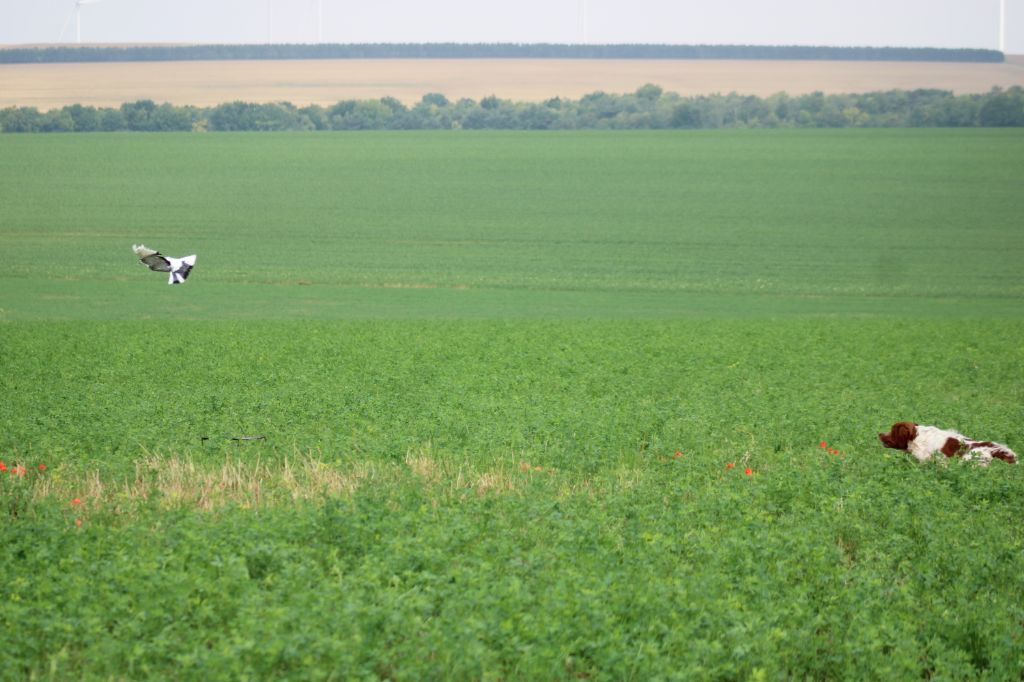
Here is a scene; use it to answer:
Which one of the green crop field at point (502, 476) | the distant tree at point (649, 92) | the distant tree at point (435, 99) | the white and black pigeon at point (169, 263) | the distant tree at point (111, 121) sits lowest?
the green crop field at point (502, 476)

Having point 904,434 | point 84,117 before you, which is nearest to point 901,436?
point 904,434

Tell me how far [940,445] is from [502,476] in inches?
199

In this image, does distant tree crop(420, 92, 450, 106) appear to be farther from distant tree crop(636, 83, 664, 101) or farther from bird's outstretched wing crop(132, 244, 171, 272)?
bird's outstretched wing crop(132, 244, 171, 272)

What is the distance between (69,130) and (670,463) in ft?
262

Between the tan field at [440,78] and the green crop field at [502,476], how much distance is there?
5214 cm

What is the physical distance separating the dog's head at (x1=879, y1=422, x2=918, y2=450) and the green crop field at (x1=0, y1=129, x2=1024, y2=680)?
287 millimetres

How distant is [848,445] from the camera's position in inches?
518

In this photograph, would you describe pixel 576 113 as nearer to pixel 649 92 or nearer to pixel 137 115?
pixel 649 92

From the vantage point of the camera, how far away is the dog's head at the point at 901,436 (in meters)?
13.0

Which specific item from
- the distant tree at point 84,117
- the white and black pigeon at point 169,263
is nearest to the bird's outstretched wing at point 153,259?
the white and black pigeon at point 169,263

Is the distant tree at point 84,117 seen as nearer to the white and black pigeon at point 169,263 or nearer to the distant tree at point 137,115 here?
the distant tree at point 137,115

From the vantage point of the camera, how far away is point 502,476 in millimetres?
11430

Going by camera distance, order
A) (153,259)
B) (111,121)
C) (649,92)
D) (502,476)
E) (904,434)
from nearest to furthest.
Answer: (502,476), (904,434), (153,259), (111,121), (649,92)

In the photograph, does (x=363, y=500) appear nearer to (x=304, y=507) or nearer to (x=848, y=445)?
(x=304, y=507)
